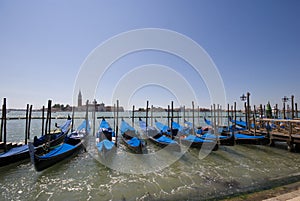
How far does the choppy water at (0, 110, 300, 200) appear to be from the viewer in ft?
17.4

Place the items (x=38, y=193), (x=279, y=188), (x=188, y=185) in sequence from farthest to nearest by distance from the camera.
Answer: (x=188, y=185) < (x=38, y=193) < (x=279, y=188)

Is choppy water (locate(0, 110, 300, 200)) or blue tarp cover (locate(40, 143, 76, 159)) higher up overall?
blue tarp cover (locate(40, 143, 76, 159))

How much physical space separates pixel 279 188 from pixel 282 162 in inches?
179

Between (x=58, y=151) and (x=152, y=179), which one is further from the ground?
(x=58, y=151)

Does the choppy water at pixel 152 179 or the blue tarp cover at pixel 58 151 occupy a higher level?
the blue tarp cover at pixel 58 151

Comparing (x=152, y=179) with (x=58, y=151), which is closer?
(x=152, y=179)

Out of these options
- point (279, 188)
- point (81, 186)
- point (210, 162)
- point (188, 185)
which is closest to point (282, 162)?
point (210, 162)

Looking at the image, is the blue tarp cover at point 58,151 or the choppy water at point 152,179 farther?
the blue tarp cover at point 58,151

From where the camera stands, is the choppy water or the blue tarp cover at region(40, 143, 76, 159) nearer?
the choppy water

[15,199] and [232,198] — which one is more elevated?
[232,198]

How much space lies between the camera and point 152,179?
21.5 feet

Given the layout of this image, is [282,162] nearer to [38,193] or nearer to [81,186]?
[81,186]

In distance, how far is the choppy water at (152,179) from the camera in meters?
5.30

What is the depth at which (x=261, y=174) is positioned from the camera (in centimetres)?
675
